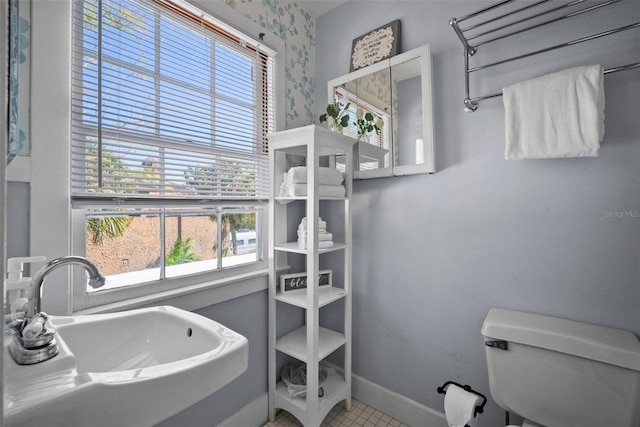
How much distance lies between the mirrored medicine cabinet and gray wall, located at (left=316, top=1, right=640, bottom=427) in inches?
2.8

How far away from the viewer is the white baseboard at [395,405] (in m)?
1.50

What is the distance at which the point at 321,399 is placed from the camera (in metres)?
1.55

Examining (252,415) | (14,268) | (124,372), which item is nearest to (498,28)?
(124,372)

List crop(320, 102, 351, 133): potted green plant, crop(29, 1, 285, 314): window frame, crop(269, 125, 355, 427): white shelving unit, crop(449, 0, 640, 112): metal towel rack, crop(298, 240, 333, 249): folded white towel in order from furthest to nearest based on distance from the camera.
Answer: crop(320, 102, 351, 133): potted green plant < crop(298, 240, 333, 249): folded white towel < crop(269, 125, 355, 427): white shelving unit < crop(449, 0, 640, 112): metal towel rack < crop(29, 1, 285, 314): window frame

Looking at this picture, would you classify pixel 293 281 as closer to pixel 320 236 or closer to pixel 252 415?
pixel 320 236

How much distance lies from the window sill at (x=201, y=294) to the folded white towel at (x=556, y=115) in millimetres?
1331

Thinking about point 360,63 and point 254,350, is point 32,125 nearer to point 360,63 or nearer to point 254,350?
point 254,350

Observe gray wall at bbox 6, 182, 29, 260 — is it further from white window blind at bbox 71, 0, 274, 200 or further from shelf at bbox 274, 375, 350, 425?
shelf at bbox 274, 375, 350, 425

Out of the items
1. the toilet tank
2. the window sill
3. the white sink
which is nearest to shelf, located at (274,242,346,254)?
the window sill

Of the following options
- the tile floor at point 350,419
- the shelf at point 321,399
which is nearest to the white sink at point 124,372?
the shelf at point 321,399

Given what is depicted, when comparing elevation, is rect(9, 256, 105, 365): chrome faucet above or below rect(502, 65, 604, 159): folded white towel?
below

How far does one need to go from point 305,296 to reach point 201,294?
1.77ft

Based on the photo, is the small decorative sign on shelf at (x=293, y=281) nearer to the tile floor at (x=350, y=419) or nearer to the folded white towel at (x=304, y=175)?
the folded white towel at (x=304, y=175)

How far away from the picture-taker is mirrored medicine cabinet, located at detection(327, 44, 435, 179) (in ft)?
4.84
